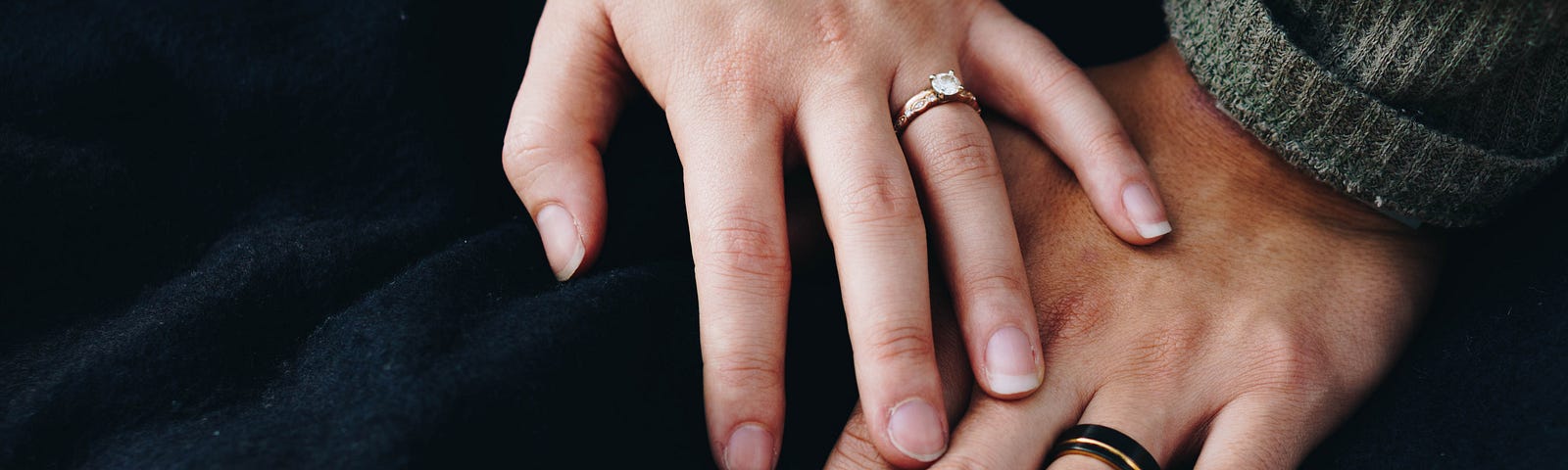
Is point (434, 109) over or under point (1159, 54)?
over

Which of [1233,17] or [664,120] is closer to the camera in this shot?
[1233,17]

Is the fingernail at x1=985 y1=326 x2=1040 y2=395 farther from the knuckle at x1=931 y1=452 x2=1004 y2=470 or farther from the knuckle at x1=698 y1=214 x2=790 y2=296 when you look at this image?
the knuckle at x1=698 y1=214 x2=790 y2=296

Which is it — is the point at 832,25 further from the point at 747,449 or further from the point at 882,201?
the point at 747,449

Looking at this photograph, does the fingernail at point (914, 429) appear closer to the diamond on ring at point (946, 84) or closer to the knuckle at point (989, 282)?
the knuckle at point (989, 282)

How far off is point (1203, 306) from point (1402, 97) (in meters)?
0.22

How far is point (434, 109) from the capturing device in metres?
0.87

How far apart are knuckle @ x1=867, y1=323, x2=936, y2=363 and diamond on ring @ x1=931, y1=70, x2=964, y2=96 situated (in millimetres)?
252

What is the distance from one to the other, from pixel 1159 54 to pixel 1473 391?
0.43 metres

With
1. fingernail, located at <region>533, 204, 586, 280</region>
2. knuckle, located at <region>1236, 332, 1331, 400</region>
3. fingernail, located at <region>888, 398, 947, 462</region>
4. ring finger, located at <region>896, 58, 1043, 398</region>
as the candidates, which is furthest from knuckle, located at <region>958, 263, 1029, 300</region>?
fingernail, located at <region>533, 204, 586, 280</region>

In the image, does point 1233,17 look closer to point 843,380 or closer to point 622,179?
point 843,380

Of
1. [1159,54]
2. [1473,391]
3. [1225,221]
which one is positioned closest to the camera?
[1473,391]

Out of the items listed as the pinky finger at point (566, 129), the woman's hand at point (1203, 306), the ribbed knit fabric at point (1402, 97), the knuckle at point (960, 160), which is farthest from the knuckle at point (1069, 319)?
the pinky finger at point (566, 129)

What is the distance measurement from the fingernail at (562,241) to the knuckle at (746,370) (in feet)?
0.53

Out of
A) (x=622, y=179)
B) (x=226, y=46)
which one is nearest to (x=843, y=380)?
(x=622, y=179)
